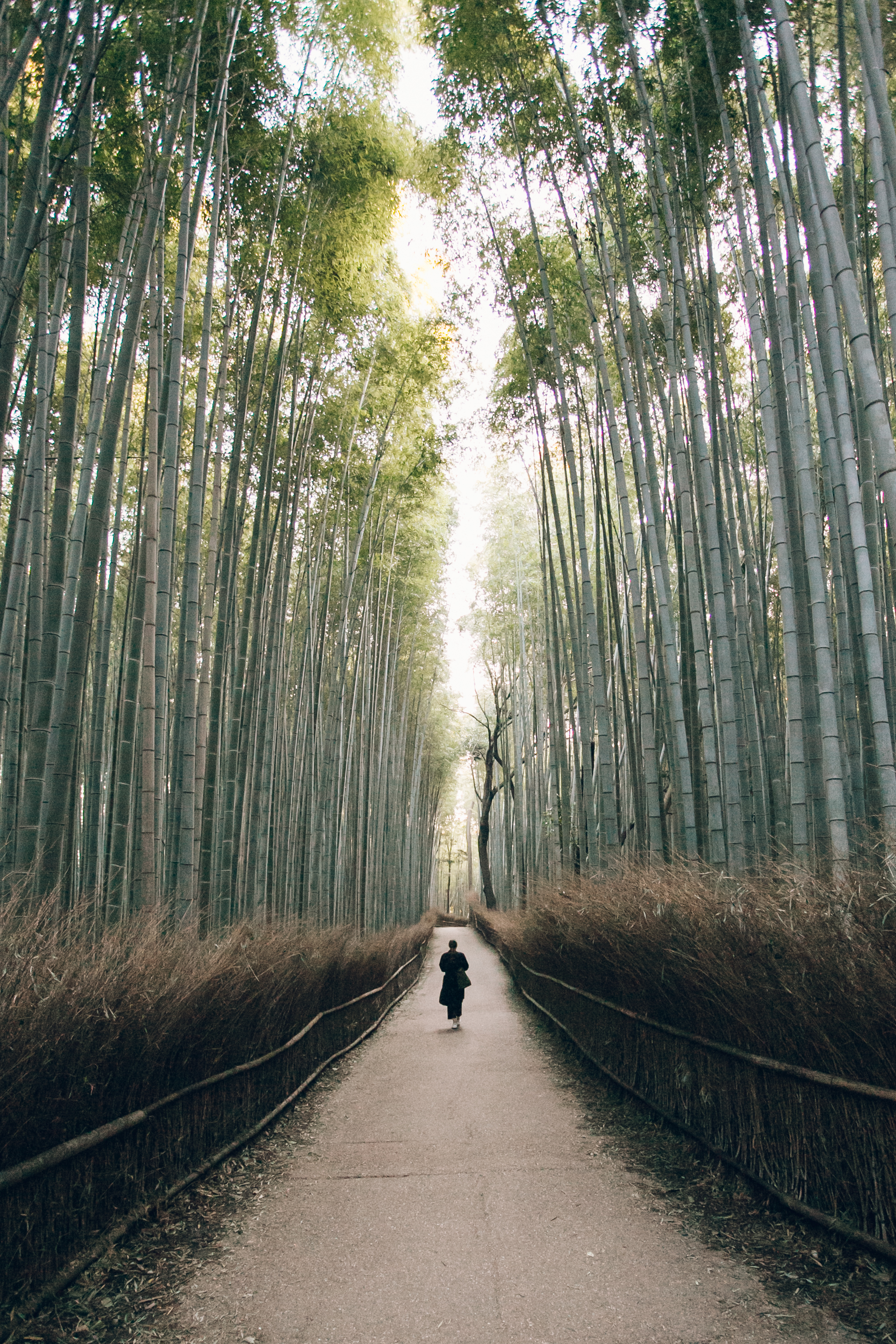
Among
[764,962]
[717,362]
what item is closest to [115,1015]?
[764,962]

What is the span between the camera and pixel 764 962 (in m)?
2.32

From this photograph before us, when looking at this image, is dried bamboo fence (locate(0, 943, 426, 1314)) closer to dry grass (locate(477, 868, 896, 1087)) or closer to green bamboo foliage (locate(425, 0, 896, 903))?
dry grass (locate(477, 868, 896, 1087))

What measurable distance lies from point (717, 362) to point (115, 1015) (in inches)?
207

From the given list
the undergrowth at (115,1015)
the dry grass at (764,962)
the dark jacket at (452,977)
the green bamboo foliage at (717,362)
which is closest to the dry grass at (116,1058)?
the undergrowth at (115,1015)

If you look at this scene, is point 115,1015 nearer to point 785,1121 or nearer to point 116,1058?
point 116,1058

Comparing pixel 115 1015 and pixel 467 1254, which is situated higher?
pixel 115 1015

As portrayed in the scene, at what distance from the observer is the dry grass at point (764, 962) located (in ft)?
6.25

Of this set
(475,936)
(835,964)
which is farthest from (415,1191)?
(475,936)

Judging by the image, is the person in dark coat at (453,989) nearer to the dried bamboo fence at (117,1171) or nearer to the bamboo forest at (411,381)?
the bamboo forest at (411,381)

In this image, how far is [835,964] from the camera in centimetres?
199

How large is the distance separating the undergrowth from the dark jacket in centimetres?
306

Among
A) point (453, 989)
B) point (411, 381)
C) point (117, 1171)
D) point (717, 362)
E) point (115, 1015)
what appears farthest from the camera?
point (411, 381)

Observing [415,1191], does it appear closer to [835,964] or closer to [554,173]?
[835,964]

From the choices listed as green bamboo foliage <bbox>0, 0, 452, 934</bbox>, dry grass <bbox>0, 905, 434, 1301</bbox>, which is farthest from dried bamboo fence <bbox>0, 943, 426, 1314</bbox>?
green bamboo foliage <bbox>0, 0, 452, 934</bbox>
